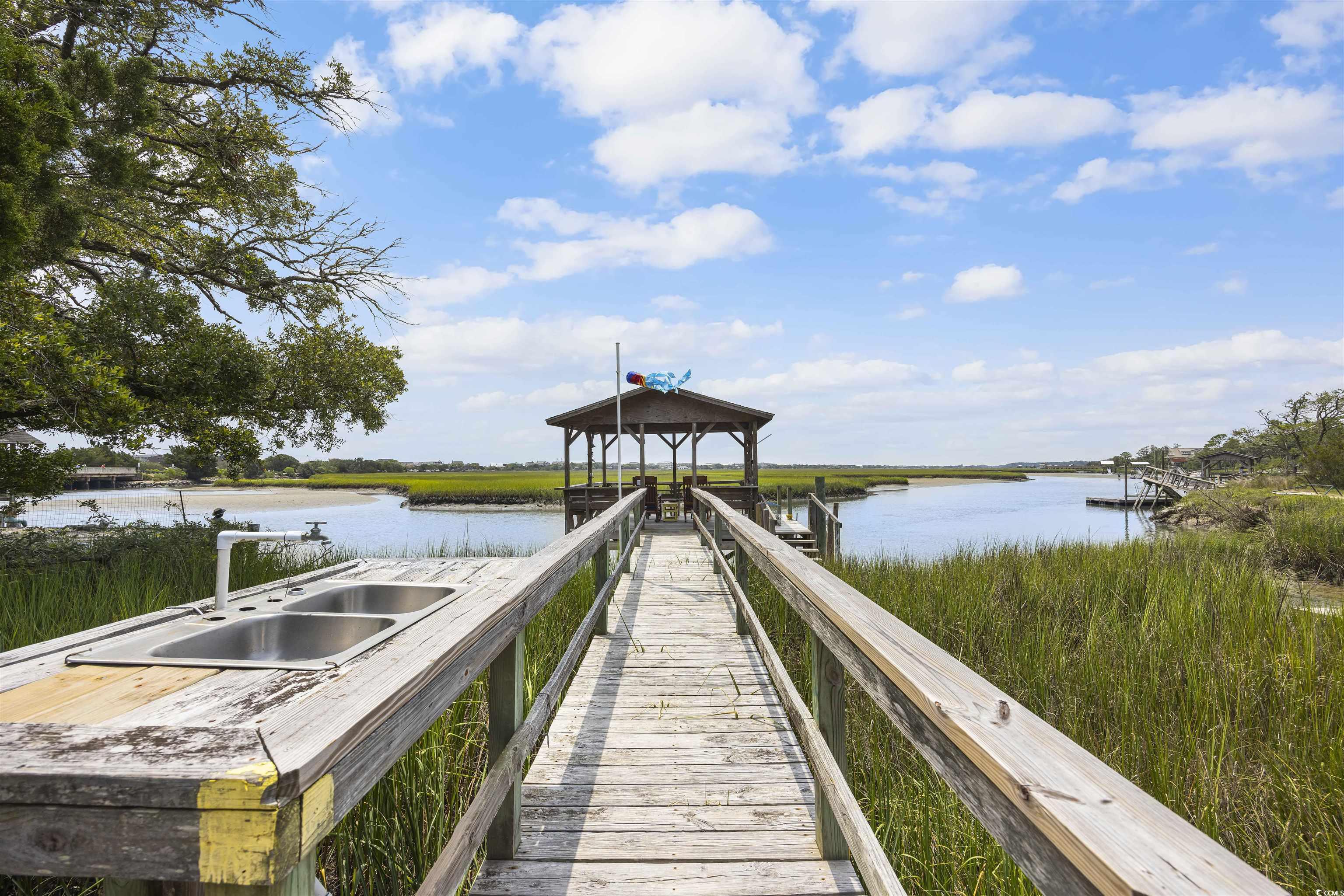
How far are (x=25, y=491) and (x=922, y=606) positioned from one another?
9.87m

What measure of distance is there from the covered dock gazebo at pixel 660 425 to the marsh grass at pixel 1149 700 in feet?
30.6

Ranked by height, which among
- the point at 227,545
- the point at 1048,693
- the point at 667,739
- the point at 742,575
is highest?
the point at 227,545

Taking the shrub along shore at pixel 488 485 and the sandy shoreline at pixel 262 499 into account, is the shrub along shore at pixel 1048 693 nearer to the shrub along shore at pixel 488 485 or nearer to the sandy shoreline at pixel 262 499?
the shrub along shore at pixel 488 485

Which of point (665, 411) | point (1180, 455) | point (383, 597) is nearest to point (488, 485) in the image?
point (665, 411)

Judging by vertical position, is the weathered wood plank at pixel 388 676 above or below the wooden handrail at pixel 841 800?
above

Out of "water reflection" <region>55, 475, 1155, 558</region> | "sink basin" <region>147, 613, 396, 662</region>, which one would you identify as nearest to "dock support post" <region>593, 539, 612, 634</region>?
"sink basin" <region>147, 613, 396, 662</region>

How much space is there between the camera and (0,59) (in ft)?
17.0

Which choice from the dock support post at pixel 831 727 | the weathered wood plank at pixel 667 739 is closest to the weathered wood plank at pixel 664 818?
the dock support post at pixel 831 727

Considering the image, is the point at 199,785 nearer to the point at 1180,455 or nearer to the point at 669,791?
the point at 669,791

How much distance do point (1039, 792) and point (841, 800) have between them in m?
1.12

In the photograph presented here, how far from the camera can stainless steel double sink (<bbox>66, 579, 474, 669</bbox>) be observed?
5.99ft

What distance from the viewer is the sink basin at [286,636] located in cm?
228

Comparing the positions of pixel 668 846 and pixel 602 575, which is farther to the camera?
pixel 602 575

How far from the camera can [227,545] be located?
2.20 m
